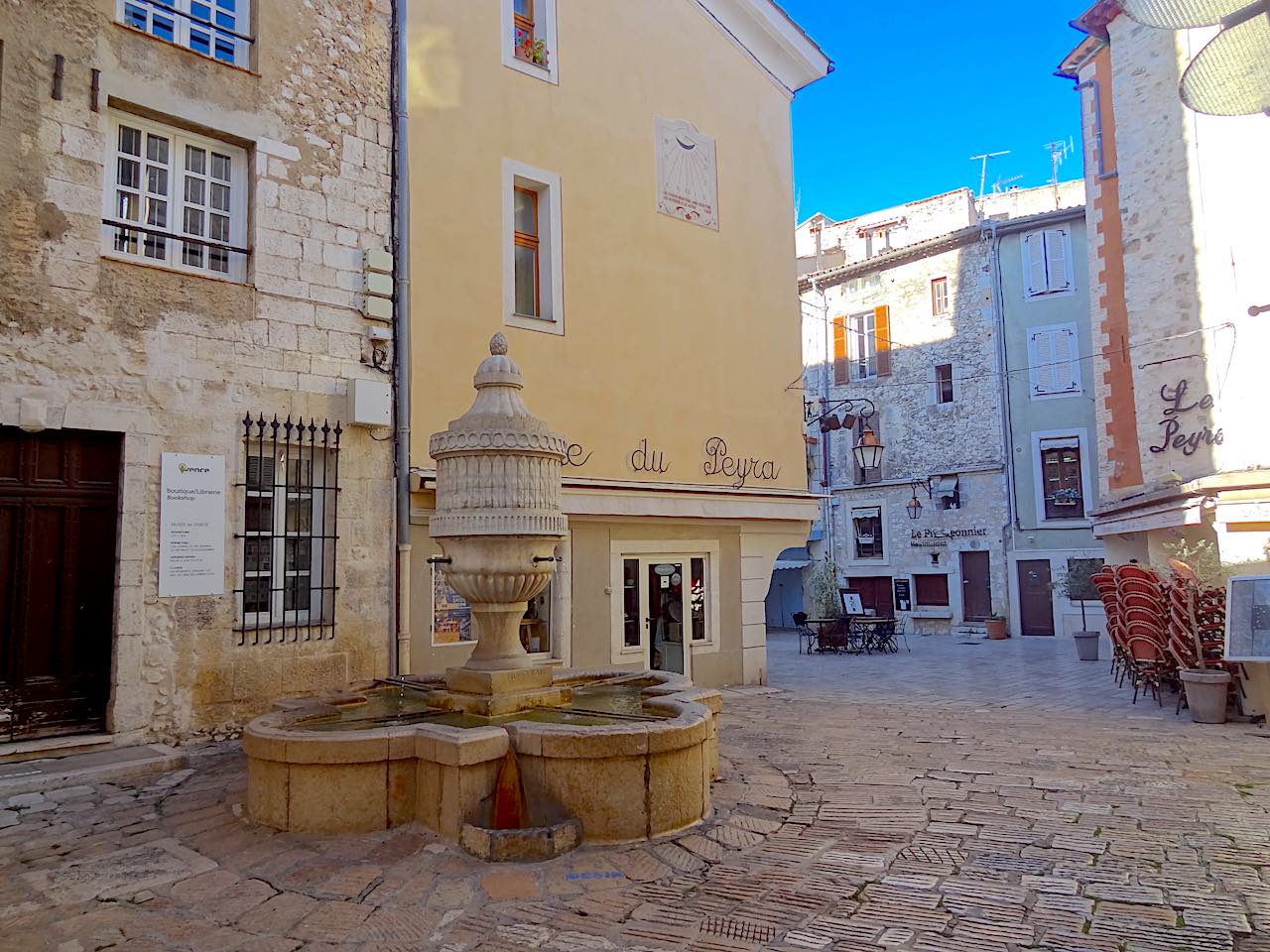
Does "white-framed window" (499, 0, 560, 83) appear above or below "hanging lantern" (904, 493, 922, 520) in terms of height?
above

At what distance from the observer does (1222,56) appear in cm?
283

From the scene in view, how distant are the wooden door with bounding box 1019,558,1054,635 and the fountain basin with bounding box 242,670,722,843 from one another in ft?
64.8

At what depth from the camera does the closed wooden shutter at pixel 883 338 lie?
25.6 m

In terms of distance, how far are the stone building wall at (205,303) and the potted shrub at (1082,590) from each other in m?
12.4

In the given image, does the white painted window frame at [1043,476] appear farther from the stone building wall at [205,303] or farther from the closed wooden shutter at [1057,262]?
the stone building wall at [205,303]

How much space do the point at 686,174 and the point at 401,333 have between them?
4864 millimetres

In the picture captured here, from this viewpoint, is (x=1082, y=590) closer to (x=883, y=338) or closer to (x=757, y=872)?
(x=883, y=338)

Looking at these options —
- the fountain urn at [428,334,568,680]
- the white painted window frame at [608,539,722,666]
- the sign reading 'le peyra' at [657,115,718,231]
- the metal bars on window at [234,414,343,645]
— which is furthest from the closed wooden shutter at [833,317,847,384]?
the fountain urn at [428,334,568,680]

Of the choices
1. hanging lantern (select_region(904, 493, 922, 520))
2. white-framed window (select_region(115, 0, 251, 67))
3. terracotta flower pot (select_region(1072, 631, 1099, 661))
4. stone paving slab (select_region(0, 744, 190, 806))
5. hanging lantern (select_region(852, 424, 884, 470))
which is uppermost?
white-framed window (select_region(115, 0, 251, 67))

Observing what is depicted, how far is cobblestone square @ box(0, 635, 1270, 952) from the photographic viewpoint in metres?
3.32

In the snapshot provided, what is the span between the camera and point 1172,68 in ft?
44.5

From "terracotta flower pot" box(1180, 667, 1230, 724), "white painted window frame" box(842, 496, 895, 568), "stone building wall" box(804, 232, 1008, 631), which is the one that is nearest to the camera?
"terracotta flower pot" box(1180, 667, 1230, 724)

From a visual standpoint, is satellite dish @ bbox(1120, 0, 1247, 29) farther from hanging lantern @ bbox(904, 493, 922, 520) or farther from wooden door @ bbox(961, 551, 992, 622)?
hanging lantern @ bbox(904, 493, 922, 520)

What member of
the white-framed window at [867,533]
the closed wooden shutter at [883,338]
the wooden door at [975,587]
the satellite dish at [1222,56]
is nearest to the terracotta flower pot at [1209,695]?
the satellite dish at [1222,56]
